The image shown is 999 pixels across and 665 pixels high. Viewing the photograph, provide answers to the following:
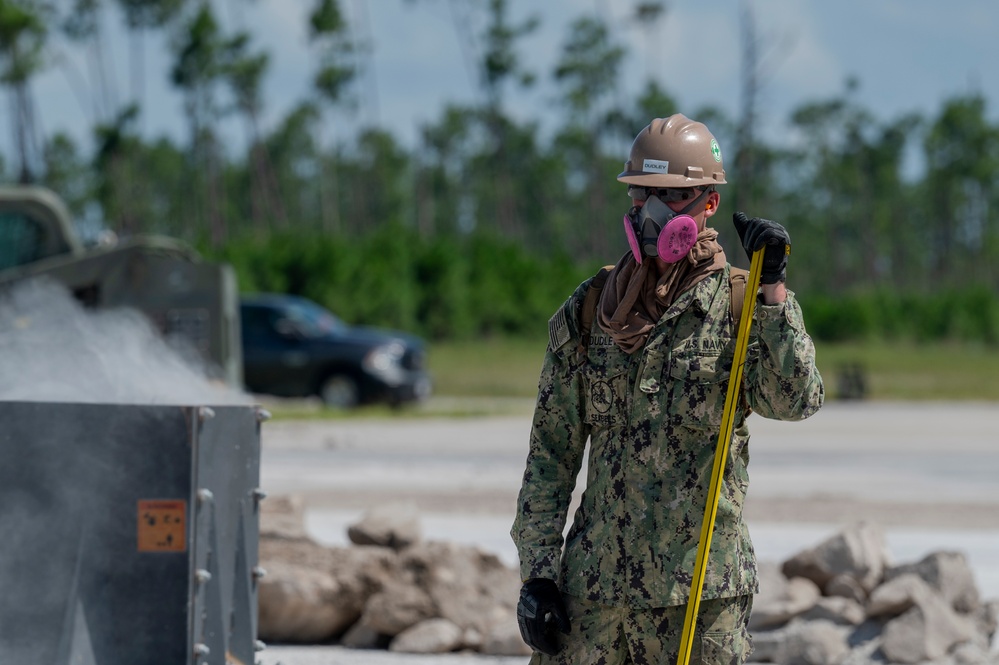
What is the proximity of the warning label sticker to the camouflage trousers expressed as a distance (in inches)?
60.5

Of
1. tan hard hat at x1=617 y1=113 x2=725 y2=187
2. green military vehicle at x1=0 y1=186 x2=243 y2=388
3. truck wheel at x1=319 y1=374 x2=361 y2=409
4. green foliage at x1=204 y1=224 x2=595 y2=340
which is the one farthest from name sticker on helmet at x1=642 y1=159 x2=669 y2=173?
green foliage at x1=204 y1=224 x2=595 y2=340

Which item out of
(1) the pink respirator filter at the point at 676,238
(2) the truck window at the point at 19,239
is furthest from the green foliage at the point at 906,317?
(1) the pink respirator filter at the point at 676,238

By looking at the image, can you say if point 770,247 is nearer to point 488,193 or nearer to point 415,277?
point 415,277

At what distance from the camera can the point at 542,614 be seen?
313 cm

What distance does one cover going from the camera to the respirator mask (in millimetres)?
3064

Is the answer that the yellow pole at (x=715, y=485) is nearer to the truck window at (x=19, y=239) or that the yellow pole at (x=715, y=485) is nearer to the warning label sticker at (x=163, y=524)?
the warning label sticker at (x=163, y=524)

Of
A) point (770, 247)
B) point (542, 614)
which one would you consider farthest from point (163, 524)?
point (770, 247)

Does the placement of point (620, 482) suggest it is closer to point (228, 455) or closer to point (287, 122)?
point (228, 455)

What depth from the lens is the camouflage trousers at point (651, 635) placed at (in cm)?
309

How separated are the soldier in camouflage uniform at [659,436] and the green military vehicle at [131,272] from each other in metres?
8.30

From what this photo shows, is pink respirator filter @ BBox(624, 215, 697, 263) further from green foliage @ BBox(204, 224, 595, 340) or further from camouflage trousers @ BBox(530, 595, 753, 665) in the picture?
green foliage @ BBox(204, 224, 595, 340)

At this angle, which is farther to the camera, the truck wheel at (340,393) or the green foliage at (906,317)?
the green foliage at (906,317)

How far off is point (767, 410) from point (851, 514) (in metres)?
8.22

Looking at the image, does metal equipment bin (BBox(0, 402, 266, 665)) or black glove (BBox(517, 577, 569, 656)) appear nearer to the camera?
black glove (BBox(517, 577, 569, 656))
